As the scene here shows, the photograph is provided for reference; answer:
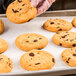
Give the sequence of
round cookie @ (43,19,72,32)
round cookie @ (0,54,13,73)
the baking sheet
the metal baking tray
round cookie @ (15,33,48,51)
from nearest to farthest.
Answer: the metal baking tray
round cookie @ (0,54,13,73)
the baking sheet
round cookie @ (15,33,48,51)
round cookie @ (43,19,72,32)

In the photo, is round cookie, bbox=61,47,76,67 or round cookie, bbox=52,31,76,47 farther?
round cookie, bbox=52,31,76,47

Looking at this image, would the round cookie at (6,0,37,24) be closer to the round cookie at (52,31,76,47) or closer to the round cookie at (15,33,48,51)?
the round cookie at (15,33,48,51)

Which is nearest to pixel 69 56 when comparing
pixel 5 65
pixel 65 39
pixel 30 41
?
pixel 65 39

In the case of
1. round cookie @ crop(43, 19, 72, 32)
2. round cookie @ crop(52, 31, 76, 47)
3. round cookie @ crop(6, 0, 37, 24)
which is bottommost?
round cookie @ crop(52, 31, 76, 47)

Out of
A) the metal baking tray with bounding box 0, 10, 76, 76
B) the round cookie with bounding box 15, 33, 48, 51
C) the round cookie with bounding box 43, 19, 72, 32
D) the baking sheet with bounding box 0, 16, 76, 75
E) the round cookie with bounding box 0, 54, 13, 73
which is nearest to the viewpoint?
the metal baking tray with bounding box 0, 10, 76, 76

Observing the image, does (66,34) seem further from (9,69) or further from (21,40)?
(9,69)

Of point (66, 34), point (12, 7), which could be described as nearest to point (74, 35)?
point (66, 34)

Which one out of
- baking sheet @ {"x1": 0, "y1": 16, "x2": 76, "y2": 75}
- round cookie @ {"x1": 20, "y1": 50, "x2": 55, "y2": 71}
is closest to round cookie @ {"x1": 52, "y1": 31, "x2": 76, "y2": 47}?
baking sheet @ {"x1": 0, "y1": 16, "x2": 76, "y2": 75}

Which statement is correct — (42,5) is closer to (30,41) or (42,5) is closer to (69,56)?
(30,41)
